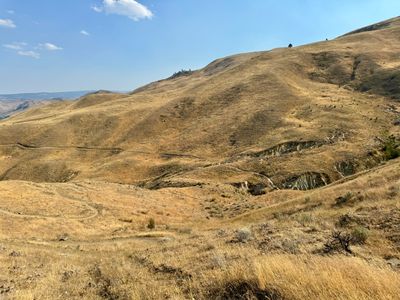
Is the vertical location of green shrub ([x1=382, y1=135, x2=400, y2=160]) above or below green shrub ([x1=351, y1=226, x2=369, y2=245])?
below

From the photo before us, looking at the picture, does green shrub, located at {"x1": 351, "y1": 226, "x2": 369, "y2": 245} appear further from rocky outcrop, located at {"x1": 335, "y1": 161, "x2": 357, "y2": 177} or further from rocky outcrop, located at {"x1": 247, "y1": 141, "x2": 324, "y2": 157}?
rocky outcrop, located at {"x1": 247, "y1": 141, "x2": 324, "y2": 157}

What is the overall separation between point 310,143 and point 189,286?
63.1 metres

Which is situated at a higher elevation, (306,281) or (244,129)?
(306,281)

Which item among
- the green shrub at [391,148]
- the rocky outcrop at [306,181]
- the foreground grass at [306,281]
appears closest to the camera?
the foreground grass at [306,281]

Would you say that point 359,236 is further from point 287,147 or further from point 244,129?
point 244,129

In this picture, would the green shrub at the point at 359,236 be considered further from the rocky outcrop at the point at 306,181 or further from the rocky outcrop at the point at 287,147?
the rocky outcrop at the point at 287,147

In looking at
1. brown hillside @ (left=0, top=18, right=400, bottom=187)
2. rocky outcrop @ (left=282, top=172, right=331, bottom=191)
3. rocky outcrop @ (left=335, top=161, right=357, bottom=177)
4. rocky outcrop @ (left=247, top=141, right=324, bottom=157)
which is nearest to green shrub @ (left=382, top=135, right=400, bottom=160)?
brown hillside @ (left=0, top=18, right=400, bottom=187)

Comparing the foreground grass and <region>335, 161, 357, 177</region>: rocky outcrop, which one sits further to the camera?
<region>335, 161, 357, 177</region>: rocky outcrop

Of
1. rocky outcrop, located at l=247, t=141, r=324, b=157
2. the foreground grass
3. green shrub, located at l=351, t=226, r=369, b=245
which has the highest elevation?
the foreground grass

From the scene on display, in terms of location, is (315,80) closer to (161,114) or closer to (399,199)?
(161,114)

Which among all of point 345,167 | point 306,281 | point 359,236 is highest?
point 306,281

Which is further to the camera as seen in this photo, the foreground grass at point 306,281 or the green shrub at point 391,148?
the green shrub at point 391,148

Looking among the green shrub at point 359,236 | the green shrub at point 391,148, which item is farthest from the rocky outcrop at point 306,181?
the green shrub at point 359,236

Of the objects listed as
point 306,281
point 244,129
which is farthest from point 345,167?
point 306,281
